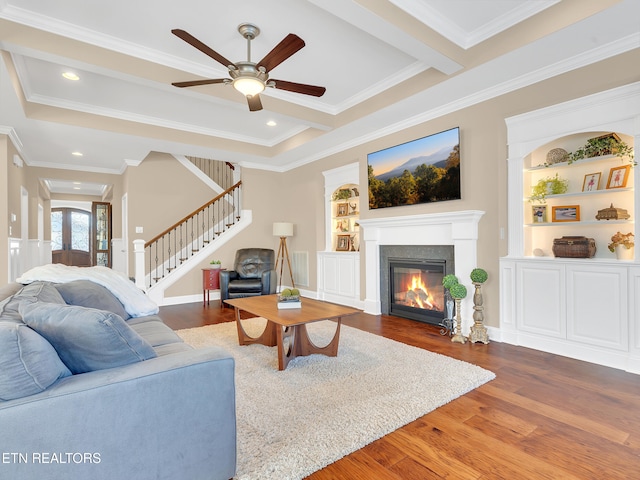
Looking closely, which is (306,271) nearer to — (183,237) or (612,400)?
(183,237)

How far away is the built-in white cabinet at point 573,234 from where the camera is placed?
285 cm

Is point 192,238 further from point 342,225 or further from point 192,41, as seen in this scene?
point 192,41

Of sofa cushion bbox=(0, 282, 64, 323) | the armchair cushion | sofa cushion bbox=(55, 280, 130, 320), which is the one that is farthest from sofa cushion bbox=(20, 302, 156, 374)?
the armchair cushion

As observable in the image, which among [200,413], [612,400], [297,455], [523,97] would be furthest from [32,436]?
[523,97]

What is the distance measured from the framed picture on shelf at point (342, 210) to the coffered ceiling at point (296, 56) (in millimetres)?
1143

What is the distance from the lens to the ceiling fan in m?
2.51

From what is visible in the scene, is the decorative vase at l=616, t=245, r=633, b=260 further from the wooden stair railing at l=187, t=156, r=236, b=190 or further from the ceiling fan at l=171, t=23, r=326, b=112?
the wooden stair railing at l=187, t=156, r=236, b=190

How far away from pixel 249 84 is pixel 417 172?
2498 mm

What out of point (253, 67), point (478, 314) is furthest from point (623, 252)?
point (253, 67)

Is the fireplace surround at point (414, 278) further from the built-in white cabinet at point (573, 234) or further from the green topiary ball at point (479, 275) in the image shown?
the built-in white cabinet at point (573, 234)

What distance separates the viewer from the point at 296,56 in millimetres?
3488

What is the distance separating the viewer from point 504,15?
9.49 feet

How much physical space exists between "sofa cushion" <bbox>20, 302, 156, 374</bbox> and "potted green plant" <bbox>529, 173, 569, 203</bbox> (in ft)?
12.3

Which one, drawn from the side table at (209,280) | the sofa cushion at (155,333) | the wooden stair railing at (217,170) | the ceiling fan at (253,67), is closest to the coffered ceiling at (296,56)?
the ceiling fan at (253,67)
